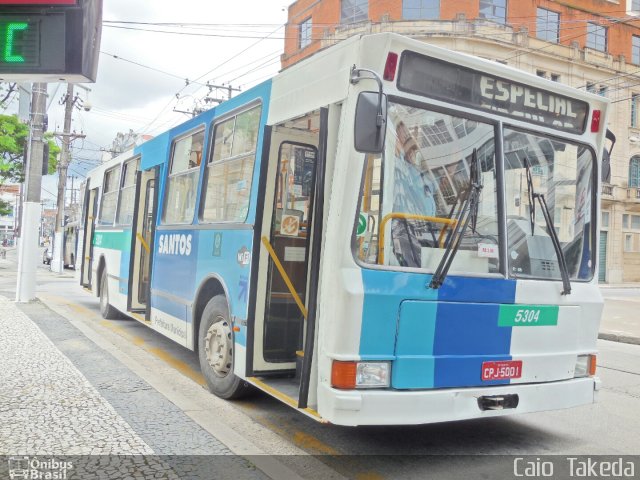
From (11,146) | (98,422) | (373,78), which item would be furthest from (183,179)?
(11,146)

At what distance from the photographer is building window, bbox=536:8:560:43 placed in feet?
108

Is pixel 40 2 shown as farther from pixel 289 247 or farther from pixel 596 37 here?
pixel 596 37

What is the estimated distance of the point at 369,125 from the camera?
12.4ft

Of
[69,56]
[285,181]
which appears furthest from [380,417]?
[69,56]

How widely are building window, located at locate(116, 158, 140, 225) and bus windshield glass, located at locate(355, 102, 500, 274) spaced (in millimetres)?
6122

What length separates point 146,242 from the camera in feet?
30.3

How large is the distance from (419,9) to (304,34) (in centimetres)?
927

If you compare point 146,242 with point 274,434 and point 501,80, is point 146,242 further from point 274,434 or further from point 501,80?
point 501,80

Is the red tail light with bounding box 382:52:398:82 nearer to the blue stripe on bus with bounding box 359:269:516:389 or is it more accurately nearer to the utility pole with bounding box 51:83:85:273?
the blue stripe on bus with bounding box 359:269:516:389

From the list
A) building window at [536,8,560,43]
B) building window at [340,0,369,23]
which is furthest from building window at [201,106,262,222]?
building window at [536,8,560,43]

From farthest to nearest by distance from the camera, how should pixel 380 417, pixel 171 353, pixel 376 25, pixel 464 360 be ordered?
pixel 376 25, pixel 171 353, pixel 464 360, pixel 380 417

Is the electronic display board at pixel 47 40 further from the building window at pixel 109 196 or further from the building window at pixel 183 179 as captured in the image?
the building window at pixel 109 196

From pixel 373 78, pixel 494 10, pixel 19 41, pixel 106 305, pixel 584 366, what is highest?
pixel 494 10

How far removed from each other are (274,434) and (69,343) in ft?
14.7
